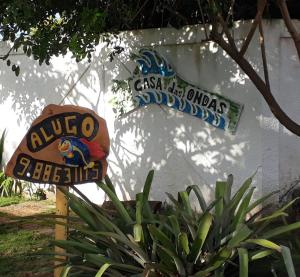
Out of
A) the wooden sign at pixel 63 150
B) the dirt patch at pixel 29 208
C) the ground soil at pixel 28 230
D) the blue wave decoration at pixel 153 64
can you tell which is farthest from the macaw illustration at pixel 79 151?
the dirt patch at pixel 29 208

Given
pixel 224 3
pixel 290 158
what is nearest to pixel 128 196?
pixel 290 158

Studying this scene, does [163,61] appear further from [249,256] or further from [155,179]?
[249,256]

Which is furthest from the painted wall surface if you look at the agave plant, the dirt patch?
the agave plant

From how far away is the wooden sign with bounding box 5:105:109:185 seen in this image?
A: 3473 mm

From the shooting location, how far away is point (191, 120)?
21.0 feet

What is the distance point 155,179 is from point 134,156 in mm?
432

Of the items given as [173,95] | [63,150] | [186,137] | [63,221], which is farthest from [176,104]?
[63,150]

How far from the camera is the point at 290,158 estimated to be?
6.05m

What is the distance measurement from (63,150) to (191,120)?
3.13 meters

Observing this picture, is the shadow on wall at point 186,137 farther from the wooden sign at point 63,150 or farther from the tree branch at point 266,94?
the wooden sign at point 63,150

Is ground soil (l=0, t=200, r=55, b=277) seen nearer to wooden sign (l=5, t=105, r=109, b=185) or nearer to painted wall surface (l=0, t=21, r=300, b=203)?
wooden sign (l=5, t=105, r=109, b=185)

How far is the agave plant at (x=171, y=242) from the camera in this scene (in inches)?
127

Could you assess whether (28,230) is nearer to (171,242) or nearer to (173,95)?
(173,95)

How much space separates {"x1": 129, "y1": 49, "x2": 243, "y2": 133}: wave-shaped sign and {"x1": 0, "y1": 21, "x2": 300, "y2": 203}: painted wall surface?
3.1 inches
